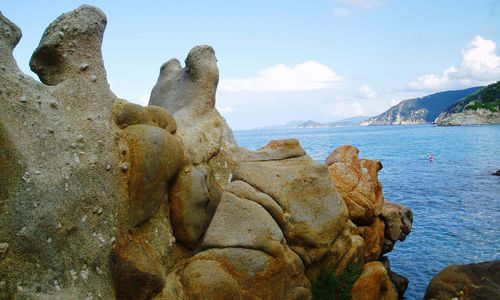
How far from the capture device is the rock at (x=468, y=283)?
591 inches

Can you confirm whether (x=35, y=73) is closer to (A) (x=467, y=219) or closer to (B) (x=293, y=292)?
(B) (x=293, y=292)

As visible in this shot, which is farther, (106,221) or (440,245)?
(440,245)

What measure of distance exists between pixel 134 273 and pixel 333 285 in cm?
599

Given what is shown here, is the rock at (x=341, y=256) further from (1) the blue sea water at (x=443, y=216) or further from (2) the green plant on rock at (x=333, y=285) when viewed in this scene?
(1) the blue sea water at (x=443, y=216)

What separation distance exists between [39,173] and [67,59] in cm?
318

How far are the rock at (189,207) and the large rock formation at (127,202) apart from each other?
0.03 m

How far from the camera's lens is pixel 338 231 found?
14117 mm

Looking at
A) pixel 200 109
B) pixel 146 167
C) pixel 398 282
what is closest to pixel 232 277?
pixel 146 167

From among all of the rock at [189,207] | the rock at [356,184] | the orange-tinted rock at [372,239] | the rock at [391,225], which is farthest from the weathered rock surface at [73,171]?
the rock at [391,225]

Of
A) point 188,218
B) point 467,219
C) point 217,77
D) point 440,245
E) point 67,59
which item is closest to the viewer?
point 67,59

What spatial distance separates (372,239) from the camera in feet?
58.3

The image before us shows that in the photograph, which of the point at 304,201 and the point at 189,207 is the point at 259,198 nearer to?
the point at 304,201

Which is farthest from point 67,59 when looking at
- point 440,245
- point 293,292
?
point 440,245

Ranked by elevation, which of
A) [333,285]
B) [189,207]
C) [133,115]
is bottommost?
[333,285]
